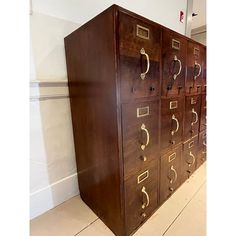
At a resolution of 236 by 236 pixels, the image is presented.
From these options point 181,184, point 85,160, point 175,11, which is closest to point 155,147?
point 85,160

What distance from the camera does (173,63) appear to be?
3.10 ft

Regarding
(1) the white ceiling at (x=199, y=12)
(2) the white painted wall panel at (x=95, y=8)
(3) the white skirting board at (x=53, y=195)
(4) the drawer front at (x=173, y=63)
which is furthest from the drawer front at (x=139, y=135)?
(1) the white ceiling at (x=199, y=12)

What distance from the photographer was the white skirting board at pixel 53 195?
99 cm

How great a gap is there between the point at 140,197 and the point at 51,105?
67cm

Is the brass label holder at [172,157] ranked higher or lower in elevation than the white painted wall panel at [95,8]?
lower

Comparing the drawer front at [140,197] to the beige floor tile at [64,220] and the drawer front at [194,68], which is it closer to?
the beige floor tile at [64,220]

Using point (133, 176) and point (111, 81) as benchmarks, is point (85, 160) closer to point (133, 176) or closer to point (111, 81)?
point (133, 176)

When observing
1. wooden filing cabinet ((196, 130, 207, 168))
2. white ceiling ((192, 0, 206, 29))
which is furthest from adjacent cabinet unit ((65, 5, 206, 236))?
white ceiling ((192, 0, 206, 29))

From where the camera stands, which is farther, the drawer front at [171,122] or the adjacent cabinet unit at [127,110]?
the drawer front at [171,122]

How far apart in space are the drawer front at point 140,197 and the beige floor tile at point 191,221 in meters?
0.14

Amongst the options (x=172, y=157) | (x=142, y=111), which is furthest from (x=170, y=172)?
(x=142, y=111)

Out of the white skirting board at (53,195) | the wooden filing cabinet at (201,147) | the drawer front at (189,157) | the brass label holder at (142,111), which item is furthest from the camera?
the wooden filing cabinet at (201,147)

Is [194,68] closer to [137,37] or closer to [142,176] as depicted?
[137,37]

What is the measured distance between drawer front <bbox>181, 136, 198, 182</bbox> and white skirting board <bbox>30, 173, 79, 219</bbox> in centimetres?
72
